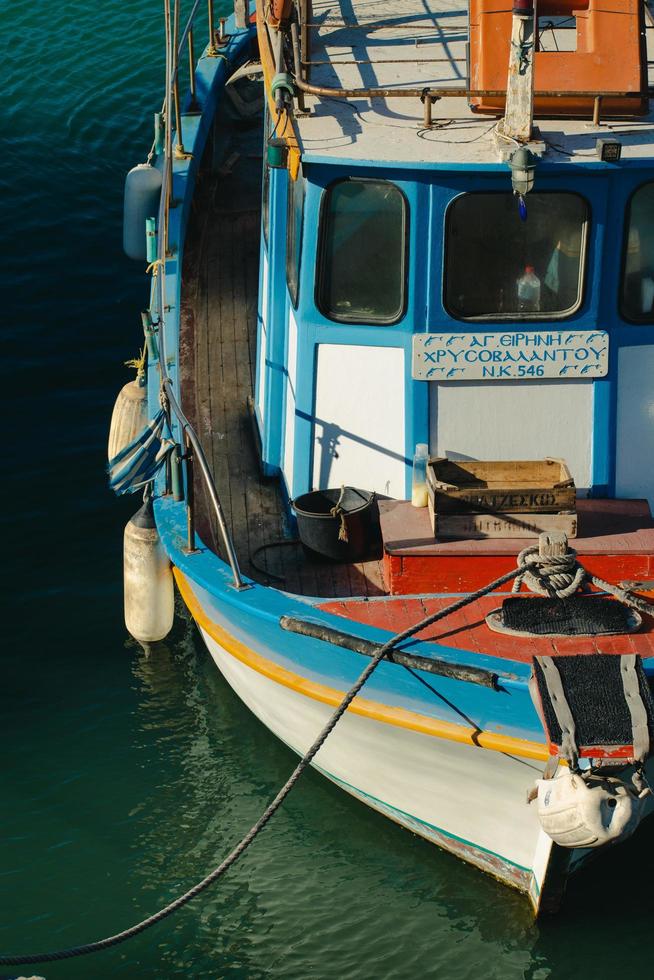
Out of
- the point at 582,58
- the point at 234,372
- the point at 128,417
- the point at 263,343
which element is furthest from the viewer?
the point at 128,417

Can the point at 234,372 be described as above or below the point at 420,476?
above

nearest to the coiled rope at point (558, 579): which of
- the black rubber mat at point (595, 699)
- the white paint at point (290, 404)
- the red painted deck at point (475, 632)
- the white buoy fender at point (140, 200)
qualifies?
the red painted deck at point (475, 632)

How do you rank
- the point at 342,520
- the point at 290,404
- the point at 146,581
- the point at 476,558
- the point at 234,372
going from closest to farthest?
1. the point at 476,558
2. the point at 342,520
3. the point at 290,404
4. the point at 146,581
5. the point at 234,372

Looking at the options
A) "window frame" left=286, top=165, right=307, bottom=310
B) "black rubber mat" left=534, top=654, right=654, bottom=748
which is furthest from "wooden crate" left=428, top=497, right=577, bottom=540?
"window frame" left=286, top=165, right=307, bottom=310

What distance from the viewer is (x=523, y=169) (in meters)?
6.83

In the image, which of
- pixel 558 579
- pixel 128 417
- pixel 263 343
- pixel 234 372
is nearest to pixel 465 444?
pixel 558 579

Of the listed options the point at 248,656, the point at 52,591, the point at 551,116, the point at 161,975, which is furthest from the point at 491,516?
the point at 52,591

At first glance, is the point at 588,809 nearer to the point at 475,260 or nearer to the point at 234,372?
the point at 475,260

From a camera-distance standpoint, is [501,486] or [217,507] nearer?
[217,507]

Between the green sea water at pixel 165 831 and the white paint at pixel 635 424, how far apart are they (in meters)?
2.30

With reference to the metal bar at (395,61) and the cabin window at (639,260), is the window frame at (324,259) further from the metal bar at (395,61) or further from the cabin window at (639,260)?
the cabin window at (639,260)

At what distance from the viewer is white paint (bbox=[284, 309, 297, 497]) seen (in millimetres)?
8258

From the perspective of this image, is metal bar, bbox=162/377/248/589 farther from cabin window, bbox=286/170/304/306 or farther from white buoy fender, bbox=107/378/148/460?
white buoy fender, bbox=107/378/148/460

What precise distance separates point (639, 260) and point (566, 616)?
83.8 inches
